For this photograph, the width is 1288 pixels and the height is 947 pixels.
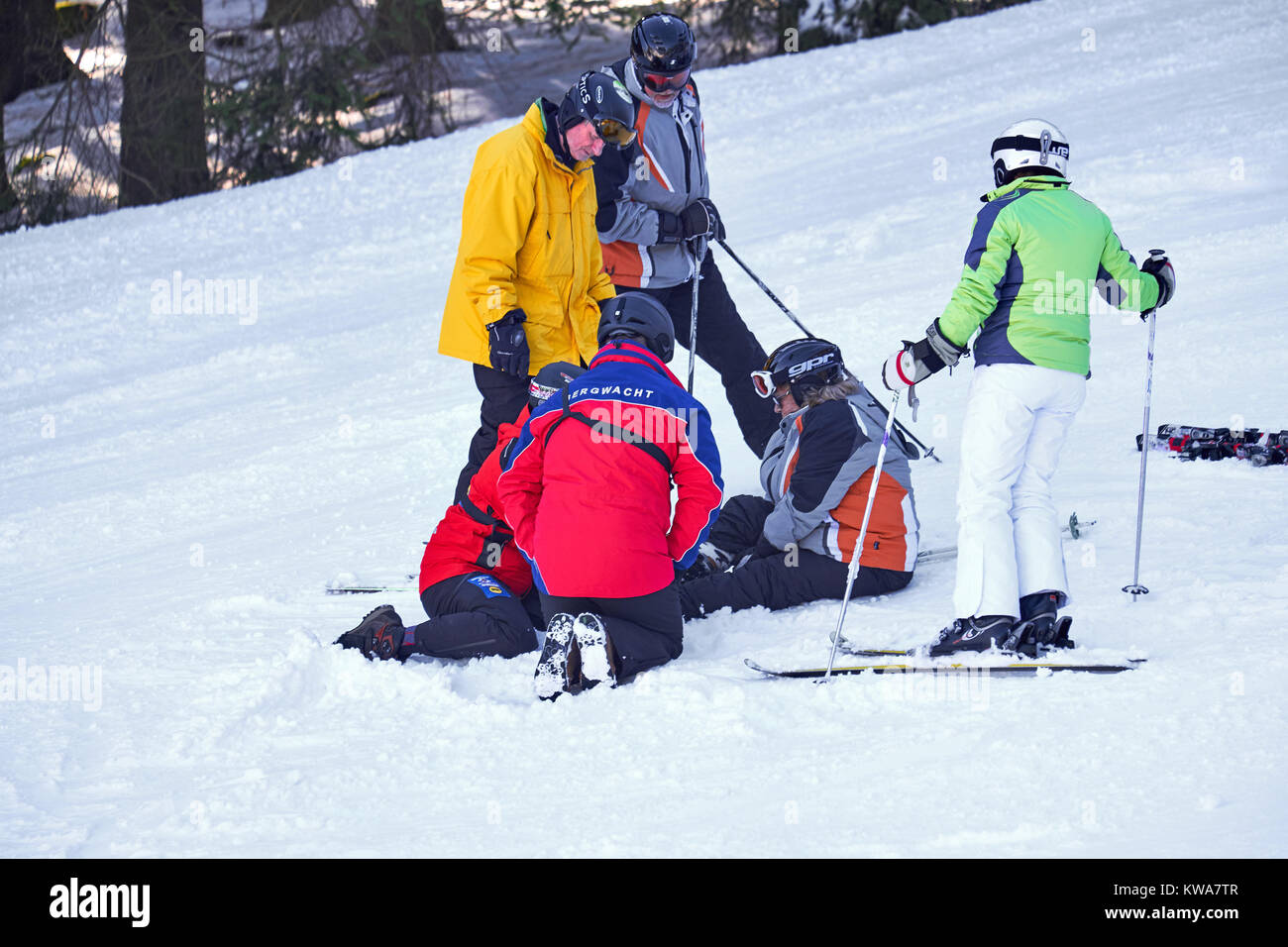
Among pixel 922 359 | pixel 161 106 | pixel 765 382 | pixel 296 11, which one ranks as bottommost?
pixel 765 382

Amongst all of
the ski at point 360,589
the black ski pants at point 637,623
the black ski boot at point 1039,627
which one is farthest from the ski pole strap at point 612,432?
the ski at point 360,589

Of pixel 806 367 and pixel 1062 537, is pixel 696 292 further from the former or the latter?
pixel 1062 537

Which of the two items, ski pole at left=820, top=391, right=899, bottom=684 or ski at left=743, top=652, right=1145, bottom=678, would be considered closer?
ski at left=743, top=652, right=1145, bottom=678

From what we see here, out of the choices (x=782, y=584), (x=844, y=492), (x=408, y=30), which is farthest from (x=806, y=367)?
(x=408, y=30)

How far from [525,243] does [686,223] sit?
0.90m

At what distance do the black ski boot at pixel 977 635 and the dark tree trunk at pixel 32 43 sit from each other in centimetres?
1276

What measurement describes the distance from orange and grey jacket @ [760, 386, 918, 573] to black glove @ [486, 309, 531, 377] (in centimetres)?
97

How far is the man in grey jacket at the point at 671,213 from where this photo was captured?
16.0ft

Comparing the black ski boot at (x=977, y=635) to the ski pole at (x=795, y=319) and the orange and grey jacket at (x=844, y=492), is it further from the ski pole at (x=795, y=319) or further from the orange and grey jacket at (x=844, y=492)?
the ski pole at (x=795, y=319)

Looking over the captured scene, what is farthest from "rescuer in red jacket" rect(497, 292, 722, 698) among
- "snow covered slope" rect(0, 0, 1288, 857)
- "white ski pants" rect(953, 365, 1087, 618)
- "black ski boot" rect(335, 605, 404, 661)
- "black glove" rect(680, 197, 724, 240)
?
"black glove" rect(680, 197, 724, 240)

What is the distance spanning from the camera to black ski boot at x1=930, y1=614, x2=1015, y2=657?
3656mm

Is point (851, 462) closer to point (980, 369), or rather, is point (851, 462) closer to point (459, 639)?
point (980, 369)

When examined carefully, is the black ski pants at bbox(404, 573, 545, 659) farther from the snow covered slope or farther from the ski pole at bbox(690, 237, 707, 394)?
the ski pole at bbox(690, 237, 707, 394)

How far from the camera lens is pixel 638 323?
4.02m
